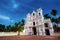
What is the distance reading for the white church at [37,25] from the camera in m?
18.0

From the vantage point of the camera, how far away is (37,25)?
19000 millimetres

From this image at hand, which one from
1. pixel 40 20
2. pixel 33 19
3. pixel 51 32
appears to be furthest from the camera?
pixel 33 19

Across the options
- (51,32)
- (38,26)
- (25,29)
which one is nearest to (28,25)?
(25,29)

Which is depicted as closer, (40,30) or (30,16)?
(40,30)

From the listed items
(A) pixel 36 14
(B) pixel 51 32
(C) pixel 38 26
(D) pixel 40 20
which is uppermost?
(A) pixel 36 14

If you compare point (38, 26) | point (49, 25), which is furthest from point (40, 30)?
point (49, 25)

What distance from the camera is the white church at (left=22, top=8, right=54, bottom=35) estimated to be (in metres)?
18.0

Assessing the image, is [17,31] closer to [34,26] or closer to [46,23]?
[34,26]

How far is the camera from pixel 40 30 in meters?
18.2

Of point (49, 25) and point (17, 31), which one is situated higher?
point (49, 25)

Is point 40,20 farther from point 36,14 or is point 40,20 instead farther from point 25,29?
point 25,29

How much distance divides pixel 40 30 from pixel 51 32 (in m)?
2.24

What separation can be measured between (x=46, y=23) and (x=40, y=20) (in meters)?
1.48

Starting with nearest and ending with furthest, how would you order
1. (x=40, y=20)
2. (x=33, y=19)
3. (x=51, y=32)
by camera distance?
(x=51, y=32) < (x=40, y=20) < (x=33, y=19)
